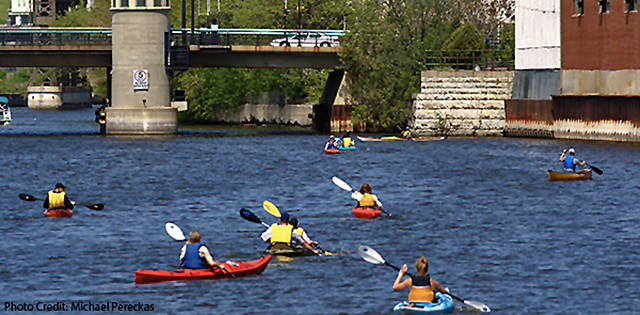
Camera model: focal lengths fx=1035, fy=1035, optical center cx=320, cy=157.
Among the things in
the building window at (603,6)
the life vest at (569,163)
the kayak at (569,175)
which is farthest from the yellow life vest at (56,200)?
the building window at (603,6)

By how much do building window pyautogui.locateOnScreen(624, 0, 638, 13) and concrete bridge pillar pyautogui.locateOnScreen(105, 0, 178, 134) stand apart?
40.7 meters

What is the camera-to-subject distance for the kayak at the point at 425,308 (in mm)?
23109

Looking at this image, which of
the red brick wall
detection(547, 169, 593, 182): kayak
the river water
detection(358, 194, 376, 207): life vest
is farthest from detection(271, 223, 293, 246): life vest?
the red brick wall

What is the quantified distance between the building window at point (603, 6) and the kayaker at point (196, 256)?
180ft

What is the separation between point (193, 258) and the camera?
91.0 feet

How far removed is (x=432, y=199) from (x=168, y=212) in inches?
496

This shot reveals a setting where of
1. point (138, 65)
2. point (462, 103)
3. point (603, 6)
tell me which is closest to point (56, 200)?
point (603, 6)

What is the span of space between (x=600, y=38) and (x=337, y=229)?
44.6 metres

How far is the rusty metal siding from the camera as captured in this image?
72.2 meters

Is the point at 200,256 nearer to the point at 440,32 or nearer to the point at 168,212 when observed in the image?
the point at 168,212

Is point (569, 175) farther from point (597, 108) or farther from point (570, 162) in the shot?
point (597, 108)

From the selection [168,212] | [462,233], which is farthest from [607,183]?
[168,212]

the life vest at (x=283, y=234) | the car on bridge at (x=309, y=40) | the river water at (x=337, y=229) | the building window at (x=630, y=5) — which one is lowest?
the river water at (x=337, y=229)

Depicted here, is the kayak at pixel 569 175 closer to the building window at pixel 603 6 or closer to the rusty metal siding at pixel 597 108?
the rusty metal siding at pixel 597 108
